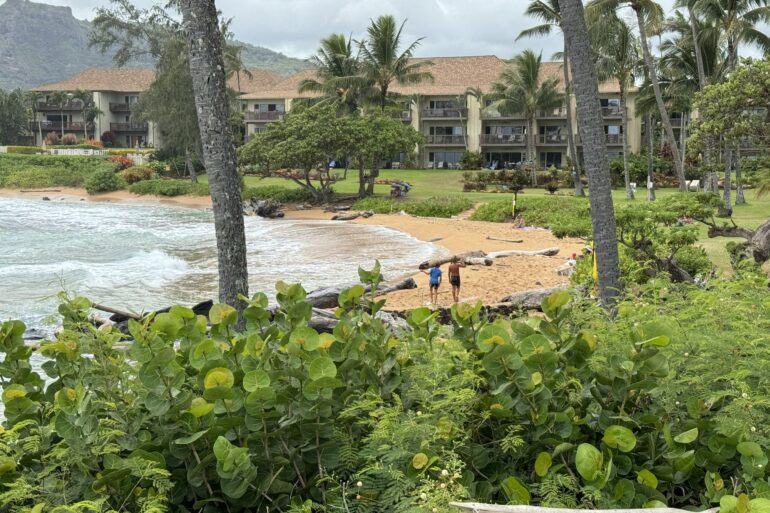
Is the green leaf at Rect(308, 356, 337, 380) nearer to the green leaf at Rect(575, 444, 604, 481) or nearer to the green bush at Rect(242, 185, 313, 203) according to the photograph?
the green leaf at Rect(575, 444, 604, 481)

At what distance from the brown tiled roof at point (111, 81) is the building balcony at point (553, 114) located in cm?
4260

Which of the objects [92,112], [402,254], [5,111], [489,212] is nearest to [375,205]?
[489,212]

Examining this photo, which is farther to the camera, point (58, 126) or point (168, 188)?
point (58, 126)

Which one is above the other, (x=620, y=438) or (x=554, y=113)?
(x=554, y=113)

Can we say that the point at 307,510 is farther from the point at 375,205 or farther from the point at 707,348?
the point at 375,205

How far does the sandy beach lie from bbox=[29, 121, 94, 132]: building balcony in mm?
39464

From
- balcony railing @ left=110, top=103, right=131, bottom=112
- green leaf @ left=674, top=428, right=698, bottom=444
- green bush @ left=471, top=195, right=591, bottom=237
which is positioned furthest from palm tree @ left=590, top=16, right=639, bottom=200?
balcony railing @ left=110, top=103, right=131, bottom=112

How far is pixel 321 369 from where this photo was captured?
2.66m

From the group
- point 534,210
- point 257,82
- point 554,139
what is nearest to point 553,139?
point 554,139

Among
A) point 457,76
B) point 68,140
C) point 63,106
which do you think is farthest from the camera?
point 63,106

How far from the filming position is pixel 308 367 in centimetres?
275

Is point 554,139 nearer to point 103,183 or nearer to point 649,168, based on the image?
point 649,168

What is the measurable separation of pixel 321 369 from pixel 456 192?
137ft

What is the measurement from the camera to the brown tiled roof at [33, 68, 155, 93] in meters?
78.3
